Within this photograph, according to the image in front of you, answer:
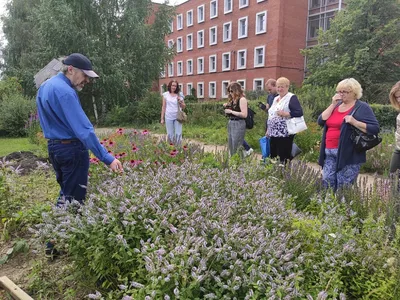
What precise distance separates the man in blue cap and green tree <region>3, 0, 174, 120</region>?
15.6m

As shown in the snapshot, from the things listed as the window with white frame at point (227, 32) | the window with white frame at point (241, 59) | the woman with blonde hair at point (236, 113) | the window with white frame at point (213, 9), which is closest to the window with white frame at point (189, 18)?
the window with white frame at point (213, 9)

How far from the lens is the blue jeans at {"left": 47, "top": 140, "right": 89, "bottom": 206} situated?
9.79 ft

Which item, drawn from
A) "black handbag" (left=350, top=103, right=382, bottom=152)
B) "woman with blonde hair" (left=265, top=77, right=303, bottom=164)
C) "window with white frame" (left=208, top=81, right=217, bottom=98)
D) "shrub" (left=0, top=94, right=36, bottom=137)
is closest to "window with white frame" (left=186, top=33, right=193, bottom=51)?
"window with white frame" (left=208, top=81, right=217, bottom=98)

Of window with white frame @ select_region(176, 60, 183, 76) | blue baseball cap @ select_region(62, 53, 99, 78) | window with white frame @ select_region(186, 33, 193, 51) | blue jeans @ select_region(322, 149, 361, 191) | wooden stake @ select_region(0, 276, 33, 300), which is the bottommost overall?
wooden stake @ select_region(0, 276, 33, 300)

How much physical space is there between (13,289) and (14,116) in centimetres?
1332

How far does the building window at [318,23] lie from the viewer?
30.8 metres

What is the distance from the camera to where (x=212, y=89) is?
3894 centimetres

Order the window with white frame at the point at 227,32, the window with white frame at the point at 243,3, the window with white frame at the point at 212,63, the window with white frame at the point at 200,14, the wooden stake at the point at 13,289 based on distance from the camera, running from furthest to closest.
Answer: the window with white frame at the point at 200,14
the window with white frame at the point at 212,63
the window with white frame at the point at 227,32
the window with white frame at the point at 243,3
the wooden stake at the point at 13,289

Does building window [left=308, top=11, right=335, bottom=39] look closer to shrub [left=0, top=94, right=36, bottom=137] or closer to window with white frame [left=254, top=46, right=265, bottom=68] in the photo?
window with white frame [left=254, top=46, right=265, bottom=68]

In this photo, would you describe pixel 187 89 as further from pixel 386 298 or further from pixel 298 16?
pixel 386 298

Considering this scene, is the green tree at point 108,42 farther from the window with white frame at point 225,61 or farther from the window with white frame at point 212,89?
the window with white frame at point 212,89

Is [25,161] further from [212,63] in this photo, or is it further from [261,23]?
[212,63]

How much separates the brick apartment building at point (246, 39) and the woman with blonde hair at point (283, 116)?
2427 cm

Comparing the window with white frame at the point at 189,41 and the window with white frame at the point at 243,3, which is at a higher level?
the window with white frame at the point at 243,3
